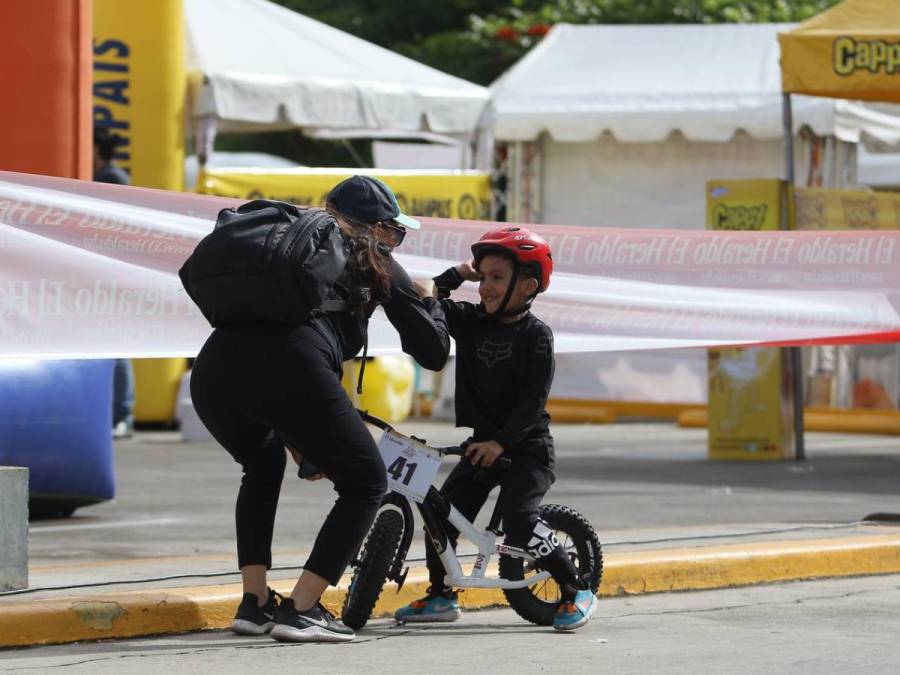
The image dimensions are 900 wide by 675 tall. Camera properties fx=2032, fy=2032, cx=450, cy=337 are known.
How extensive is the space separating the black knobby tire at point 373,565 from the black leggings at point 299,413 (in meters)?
0.21

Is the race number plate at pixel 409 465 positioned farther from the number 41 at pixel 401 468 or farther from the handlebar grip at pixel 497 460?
the handlebar grip at pixel 497 460

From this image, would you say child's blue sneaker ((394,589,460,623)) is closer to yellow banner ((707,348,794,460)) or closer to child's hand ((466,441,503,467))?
child's hand ((466,441,503,467))

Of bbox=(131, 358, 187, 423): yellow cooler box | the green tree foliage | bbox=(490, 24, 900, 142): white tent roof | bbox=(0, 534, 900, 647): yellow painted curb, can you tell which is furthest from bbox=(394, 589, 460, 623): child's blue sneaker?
the green tree foliage

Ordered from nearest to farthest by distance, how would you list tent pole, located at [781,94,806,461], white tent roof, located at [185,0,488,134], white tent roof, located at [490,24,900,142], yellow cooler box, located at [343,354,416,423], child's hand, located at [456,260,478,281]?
child's hand, located at [456,260,478,281], tent pole, located at [781,94,806,461], white tent roof, located at [185,0,488,134], yellow cooler box, located at [343,354,416,423], white tent roof, located at [490,24,900,142]

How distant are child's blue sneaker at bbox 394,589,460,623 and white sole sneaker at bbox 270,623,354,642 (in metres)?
0.53

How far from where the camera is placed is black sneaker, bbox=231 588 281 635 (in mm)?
6684

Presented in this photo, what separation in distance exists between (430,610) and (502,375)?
88cm

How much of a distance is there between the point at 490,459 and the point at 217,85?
1065cm

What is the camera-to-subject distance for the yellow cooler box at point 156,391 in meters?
16.9

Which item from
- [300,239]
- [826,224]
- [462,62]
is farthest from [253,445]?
[462,62]

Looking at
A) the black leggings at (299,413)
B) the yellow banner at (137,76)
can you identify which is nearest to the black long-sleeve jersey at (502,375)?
the black leggings at (299,413)

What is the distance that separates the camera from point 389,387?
60.5 feet

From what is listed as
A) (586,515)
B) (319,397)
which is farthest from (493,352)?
(586,515)

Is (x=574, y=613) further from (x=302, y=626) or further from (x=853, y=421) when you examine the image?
(x=853, y=421)
